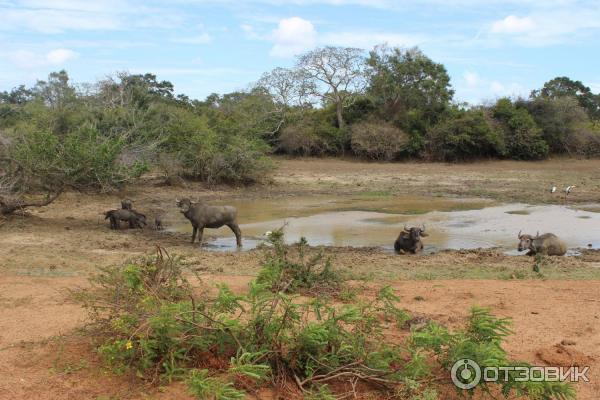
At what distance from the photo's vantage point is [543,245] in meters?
13.3

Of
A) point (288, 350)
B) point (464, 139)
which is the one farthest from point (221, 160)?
point (288, 350)

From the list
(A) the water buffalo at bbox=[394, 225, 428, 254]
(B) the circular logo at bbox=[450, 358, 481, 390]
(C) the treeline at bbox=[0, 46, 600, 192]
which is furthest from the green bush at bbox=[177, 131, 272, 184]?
(B) the circular logo at bbox=[450, 358, 481, 390]

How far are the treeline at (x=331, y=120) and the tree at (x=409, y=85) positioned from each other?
63 millimetres

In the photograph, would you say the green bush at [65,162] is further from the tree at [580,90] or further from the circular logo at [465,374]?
the tree at [580,90]

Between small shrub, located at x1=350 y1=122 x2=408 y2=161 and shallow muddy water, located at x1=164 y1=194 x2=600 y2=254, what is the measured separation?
39.3 feet

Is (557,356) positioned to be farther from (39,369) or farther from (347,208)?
(347,208)

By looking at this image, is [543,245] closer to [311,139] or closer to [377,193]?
[377,193]

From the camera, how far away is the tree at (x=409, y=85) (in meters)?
37.8

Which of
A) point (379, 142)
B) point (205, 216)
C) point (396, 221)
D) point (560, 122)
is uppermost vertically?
point (560, 122)

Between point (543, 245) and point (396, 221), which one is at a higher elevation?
point (543, 245)

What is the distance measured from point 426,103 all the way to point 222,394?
35.2 metres

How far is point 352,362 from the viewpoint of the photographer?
5871 mm

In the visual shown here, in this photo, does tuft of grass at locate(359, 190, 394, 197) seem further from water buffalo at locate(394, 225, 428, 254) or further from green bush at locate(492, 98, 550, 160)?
green bush at locate(492, 98, 550, 160)

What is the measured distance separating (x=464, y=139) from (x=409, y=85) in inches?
235
